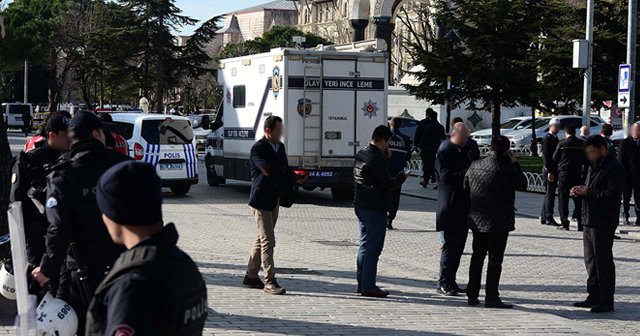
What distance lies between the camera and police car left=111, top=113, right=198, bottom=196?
21.7m

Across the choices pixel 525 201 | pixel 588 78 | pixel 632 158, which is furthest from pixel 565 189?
pixel 588 78

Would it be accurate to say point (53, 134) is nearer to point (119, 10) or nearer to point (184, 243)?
point (184, 243)

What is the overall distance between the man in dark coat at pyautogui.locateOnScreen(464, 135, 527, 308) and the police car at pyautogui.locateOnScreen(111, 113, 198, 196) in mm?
11977

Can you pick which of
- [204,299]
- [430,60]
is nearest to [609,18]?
[430,60]

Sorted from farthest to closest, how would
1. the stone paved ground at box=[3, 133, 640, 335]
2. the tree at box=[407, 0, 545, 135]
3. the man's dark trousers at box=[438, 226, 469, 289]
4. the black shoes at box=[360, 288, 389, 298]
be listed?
the tree at box=[407, 0, 545, 135]
the man's dark trousers at box=[438, 226, 469, 289]
the black shoes at box=[360, 288, 389, 298]
the stone paved ground at box=[3, 133, 640, 335]

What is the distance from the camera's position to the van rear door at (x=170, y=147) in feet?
71.2

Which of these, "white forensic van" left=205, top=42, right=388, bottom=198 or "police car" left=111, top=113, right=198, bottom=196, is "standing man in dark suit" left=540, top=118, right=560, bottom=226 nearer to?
A: "white forensic van" left=205, top=42, right=388, bottom=198

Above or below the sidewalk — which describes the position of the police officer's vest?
above

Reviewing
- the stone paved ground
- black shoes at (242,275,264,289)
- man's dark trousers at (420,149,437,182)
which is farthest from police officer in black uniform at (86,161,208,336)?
man's dark trousers at (420,149,437,182)

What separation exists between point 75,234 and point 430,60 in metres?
28.0

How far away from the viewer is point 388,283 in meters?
11.8

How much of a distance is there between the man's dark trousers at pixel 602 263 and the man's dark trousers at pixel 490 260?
0.88m

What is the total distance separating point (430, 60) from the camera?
109 ft

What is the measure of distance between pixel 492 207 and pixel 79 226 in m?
5.36
